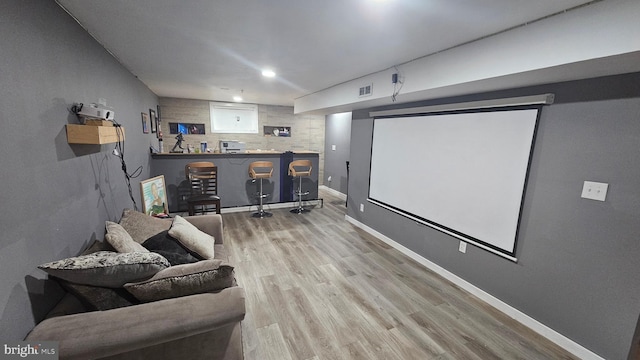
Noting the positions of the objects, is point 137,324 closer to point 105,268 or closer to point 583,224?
→ point 105,268

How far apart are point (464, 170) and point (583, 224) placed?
0.99 m

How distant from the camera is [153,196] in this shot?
129 inches

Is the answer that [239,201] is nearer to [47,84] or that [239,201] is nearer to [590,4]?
[47,84]

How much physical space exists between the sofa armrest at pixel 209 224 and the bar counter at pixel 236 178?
242cm

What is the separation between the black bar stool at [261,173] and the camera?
4.53m

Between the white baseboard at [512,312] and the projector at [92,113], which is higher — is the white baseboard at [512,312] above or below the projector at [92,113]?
below

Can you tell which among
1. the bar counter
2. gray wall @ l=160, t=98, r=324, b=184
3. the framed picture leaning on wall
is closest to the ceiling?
the framed picture leaning on wall

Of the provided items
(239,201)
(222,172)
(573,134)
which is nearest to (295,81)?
(222,172)

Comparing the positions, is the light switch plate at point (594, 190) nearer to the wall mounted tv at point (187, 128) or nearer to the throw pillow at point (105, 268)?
the throw pillow at point (105, 268)

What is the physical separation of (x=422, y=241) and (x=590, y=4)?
248 centimetres

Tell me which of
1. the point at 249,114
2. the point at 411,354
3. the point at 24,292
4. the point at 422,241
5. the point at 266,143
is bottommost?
the point at 411,354

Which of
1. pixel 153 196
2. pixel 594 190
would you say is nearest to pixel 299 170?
pixel 153 196

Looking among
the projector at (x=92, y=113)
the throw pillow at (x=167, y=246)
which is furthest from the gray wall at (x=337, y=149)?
the projector at (x=92, y=113)

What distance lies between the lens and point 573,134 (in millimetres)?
1844
